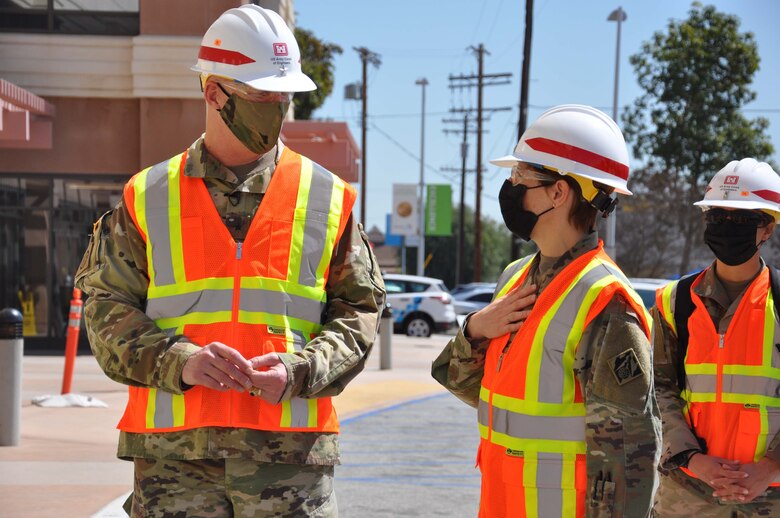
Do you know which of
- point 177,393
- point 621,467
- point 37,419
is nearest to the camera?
point 621,467

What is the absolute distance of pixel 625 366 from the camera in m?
2.98

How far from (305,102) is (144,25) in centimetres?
2201

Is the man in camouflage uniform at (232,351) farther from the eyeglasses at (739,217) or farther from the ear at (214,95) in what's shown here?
the eyeglasses at (739,217)

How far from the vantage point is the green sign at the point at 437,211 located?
60838mm

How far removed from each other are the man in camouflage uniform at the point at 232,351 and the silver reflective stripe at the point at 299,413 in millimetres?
30

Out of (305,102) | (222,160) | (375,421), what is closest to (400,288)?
(305,102)

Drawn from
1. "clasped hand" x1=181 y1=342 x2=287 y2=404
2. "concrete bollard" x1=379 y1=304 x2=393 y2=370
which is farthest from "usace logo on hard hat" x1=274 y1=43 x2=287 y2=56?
"concrete bollard" x1=379 y1=304 x2=393 y2=370

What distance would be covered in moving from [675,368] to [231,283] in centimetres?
205

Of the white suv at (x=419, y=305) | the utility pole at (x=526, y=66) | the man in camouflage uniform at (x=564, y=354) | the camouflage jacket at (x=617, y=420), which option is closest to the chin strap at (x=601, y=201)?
the man in camouflage uniform at (x=564, y=354)

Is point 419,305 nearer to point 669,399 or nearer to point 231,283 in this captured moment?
point 669,399

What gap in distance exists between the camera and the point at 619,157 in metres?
3.36

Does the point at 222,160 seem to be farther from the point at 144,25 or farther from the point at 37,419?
the point at 144,25

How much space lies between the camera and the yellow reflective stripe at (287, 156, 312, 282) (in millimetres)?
3506

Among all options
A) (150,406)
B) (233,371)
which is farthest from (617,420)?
(150,406)
